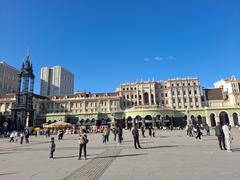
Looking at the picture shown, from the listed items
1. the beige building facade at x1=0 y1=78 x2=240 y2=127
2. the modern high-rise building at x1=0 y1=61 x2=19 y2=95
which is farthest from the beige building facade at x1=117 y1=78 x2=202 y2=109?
the modern high-rise building at x1=0 y1=61 x2=19 y2=95

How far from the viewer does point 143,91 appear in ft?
308

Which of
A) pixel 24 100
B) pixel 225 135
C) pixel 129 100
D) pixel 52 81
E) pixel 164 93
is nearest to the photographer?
pixel 225 135

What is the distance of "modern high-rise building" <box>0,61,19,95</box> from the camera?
11106cm

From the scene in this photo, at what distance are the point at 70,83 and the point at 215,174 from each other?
164 metres

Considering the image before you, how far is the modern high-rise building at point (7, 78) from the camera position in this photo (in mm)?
111062

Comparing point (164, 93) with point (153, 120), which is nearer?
point (153, 120)

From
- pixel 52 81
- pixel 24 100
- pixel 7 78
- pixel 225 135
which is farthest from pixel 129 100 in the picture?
pixel 225 135

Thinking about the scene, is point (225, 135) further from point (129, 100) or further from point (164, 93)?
point (164, 93)

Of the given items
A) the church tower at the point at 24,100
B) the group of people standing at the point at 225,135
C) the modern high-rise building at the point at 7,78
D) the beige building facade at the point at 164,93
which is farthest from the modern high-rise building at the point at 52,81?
the group of people standing at the point at 225,135

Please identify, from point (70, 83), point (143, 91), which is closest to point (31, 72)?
point (143, 91)

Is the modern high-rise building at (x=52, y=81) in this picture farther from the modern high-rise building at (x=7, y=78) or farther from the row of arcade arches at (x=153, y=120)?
the row of arcade arches at (x=153, y=120)

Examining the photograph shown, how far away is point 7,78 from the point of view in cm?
11594

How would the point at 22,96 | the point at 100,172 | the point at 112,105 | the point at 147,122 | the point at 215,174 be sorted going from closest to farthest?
the point at 215,174, the point at 100,172, the point at 22,96, the point at 147,122, the point at 112,105

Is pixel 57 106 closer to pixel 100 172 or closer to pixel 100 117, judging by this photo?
pixel 100 117
